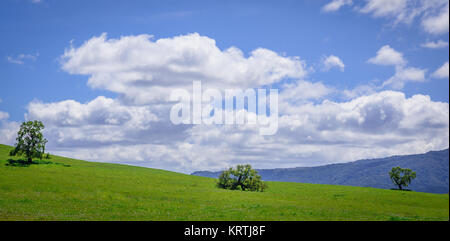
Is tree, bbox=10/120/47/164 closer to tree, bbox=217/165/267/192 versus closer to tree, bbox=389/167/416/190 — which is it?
tree, bbox=217/165/267/192

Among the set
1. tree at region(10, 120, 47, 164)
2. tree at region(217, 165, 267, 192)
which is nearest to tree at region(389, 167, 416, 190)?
A: tree at region(217, 165, 267, 192)

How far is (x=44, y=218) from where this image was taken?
97.8 ft

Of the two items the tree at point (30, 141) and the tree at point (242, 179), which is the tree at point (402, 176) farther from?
the tree at point (30, 141)

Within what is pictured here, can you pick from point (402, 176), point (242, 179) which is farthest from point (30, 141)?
point (402, 176)

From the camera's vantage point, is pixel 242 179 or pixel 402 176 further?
pixel 402 176

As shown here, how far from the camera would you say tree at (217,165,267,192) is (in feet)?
284

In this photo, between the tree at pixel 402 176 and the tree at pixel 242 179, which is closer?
the tree at pixel 242 179

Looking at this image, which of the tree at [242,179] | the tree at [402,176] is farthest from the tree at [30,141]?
the tree at [402,176]

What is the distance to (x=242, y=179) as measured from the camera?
8781 cm

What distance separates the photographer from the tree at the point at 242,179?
86.7 metres

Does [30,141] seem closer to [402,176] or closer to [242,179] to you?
[242,179]

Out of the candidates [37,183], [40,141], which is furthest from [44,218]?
[40,141]
